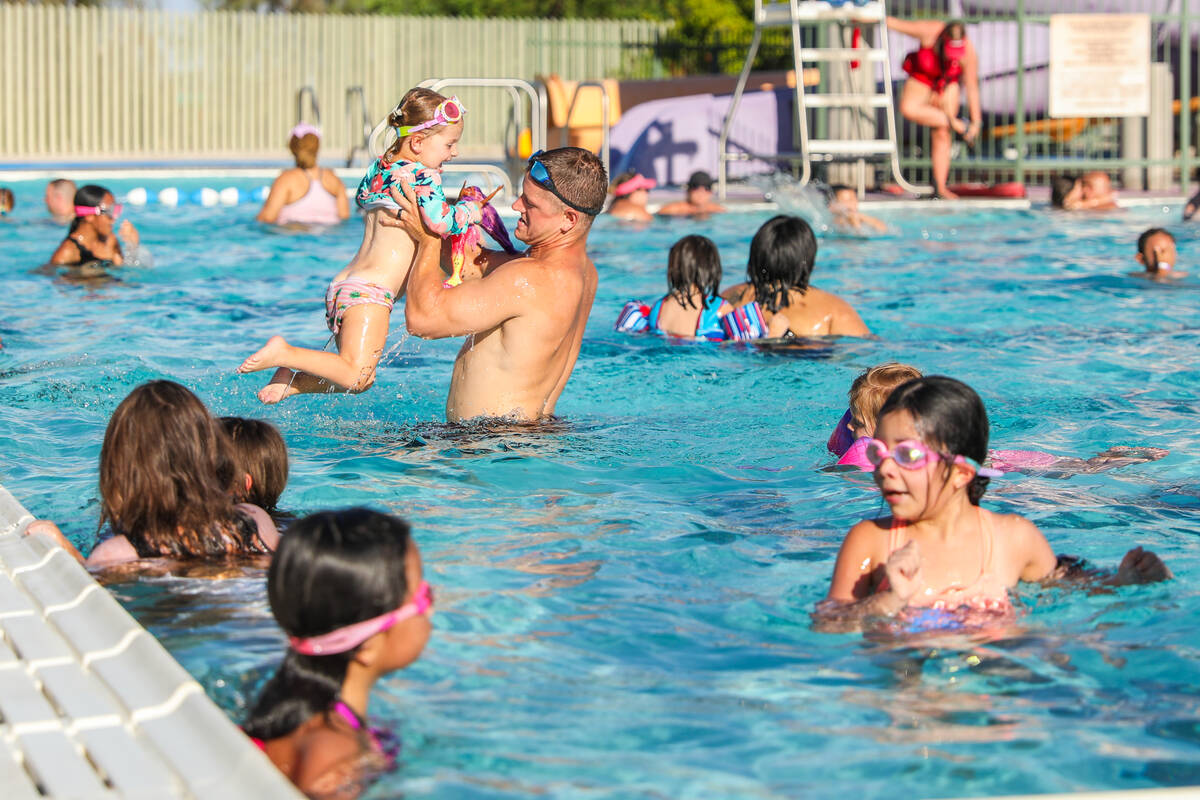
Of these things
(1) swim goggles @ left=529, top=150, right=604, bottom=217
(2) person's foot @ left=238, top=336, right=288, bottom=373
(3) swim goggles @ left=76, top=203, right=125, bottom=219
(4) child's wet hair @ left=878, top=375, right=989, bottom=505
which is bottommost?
(4) child's wet hair @ left=878, top=375, right=989, bottom=505

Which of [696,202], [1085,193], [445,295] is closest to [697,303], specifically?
[445,295]

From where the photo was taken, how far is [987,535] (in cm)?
374

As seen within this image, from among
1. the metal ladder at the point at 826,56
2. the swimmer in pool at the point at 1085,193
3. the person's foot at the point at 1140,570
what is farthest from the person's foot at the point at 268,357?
the swimmer in pool at the point at 1085,193

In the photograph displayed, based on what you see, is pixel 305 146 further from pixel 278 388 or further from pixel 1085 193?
pixel 1085 193

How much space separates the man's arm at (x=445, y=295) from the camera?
16.6 ft

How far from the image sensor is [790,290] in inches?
322

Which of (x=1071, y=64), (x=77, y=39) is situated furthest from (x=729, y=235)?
(x=77, y=39)

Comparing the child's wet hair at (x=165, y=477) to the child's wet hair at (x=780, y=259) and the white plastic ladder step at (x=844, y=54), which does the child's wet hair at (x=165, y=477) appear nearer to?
the child's wet hair at (x=780, y=259)

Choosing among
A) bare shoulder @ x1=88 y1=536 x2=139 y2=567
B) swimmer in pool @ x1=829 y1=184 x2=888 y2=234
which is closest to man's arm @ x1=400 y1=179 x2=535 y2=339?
bare shoulder @ x1=88 y1=536 x2=139 y2=567

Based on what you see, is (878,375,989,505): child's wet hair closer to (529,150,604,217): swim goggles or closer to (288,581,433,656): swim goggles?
(288,581,433,656): swim goggles

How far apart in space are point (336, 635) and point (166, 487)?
131 centimetres

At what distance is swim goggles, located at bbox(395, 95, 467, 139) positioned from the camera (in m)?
5.36

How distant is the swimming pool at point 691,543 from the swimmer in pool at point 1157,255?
66 centimetres

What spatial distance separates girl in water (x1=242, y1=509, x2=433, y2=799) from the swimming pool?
6.6 inches
